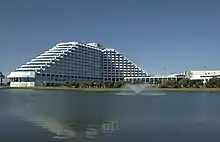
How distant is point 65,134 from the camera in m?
16.9

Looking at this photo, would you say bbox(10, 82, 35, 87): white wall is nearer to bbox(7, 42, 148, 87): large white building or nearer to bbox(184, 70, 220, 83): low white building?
bbox(7, 42, 148, 87): large white building

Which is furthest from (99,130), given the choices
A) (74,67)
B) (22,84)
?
(74,67)

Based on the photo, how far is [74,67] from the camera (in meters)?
164

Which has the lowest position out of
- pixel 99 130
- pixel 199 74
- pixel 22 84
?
pixel 99 130

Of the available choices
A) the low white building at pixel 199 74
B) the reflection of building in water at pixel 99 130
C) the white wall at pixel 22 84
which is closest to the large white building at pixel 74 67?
the white wall at pixel 22 84

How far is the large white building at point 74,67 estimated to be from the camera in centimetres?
14188

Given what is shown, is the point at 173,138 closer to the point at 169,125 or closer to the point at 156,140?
the point at 156,140

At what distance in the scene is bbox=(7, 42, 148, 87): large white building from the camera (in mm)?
141875

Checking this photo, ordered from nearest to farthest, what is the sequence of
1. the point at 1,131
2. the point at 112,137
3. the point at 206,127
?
the point at 112,137 < the point at 1,131 < the point at 206,127

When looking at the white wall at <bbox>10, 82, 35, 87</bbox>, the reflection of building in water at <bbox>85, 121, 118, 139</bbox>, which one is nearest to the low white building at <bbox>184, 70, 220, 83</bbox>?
the white wall at <bbox>10, 82, 35, 87</bbox>

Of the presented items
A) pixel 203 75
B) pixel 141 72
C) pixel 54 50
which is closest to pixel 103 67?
pixel 141 72

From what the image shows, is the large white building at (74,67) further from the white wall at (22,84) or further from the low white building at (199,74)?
the low white building at (199,74)

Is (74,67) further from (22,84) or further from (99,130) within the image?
(99,130)

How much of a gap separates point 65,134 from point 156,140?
162 inches
